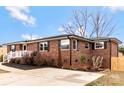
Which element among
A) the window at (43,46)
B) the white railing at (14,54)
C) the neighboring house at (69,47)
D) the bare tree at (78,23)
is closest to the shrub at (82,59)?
the neighboring house at (69,47)

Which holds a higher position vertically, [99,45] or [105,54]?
[99,45]

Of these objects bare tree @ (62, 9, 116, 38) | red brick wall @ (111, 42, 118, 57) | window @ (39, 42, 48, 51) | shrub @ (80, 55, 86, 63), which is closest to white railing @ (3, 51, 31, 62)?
window @ (39, 42, 48, 51)

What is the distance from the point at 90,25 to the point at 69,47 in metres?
7.77

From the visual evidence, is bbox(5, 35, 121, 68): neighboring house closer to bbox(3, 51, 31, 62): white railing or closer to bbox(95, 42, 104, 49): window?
bbox(95, 42, 104, 49): window

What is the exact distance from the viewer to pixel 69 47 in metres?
19.8

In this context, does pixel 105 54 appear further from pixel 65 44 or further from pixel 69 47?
pixel 65 44

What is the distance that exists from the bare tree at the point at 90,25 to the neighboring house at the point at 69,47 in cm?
310

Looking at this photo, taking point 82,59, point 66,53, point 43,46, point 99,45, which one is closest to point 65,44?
point 66,53

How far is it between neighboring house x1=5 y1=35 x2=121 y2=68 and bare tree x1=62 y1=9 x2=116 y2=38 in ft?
10.2

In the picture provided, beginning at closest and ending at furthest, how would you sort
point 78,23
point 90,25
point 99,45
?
point 99,45 → point 90,25 → point 78,23

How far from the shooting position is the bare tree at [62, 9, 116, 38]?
2539 cm

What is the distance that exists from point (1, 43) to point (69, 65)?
602 cm

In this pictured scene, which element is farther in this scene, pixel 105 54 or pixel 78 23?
pixel 78 23

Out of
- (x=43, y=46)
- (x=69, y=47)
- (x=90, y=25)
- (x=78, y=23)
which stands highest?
(x=78, y=23)
